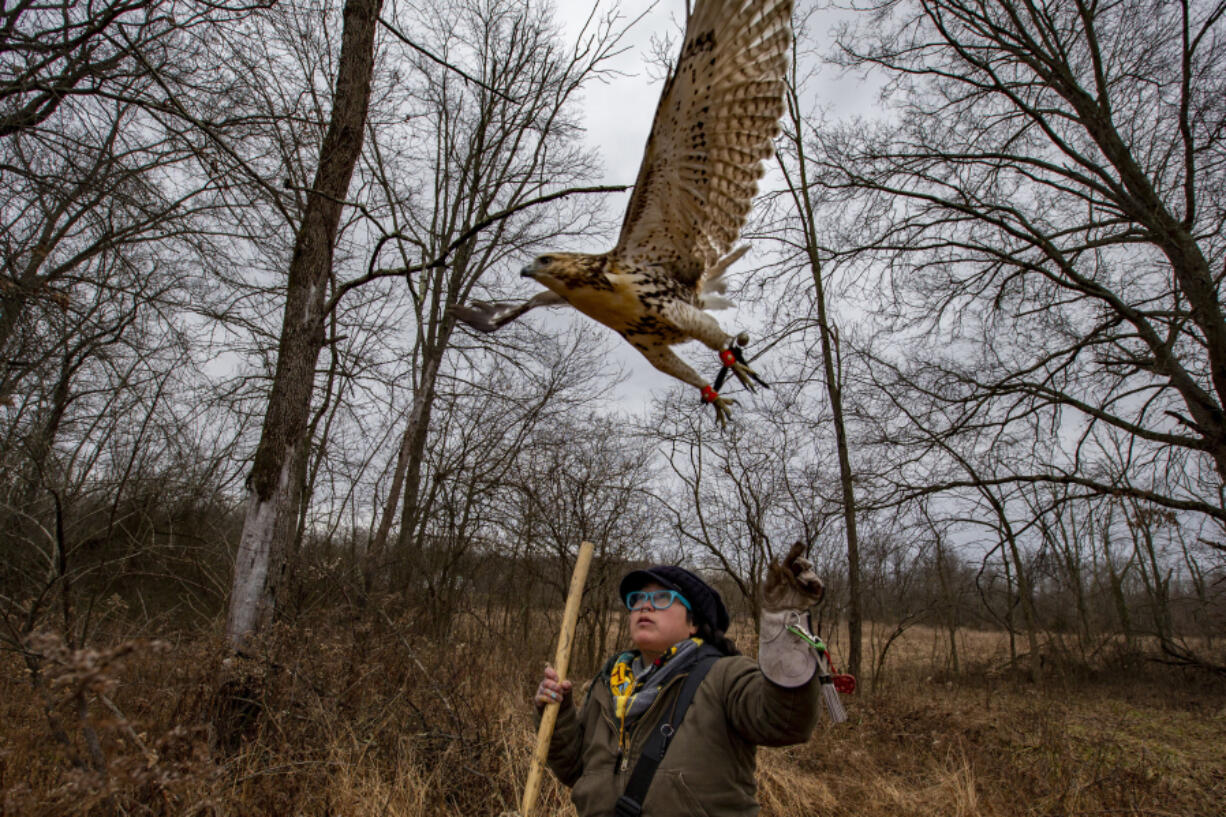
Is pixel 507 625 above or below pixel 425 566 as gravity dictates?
below

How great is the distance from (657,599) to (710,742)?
0.44 meters

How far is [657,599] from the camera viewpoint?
2.13 meters

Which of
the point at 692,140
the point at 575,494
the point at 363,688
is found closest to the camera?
the point at 692,140

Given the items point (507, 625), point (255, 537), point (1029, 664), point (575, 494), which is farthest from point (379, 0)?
point (1029, 664)

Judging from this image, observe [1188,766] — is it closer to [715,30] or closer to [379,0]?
[715,30]

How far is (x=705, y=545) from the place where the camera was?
10.3m

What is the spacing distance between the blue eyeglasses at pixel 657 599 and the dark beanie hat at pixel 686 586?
0.02 metres

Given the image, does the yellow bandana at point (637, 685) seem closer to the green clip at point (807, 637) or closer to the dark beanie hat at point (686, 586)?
the dark beanie hat at point (686, 586)

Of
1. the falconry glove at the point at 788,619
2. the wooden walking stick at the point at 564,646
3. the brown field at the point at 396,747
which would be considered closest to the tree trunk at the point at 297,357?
the brown field at the point at 396,747

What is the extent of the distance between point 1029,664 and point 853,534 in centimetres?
684

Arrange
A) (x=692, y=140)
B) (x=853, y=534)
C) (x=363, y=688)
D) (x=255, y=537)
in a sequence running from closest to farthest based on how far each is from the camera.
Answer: (x=692, y=140), (x=255, y=537), (x=363, y=688), (x=853, y=534)

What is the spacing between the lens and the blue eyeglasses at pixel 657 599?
83.5 inches

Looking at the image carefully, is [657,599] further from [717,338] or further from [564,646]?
[717,338]

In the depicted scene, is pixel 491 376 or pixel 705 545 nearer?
pixel 705 545
